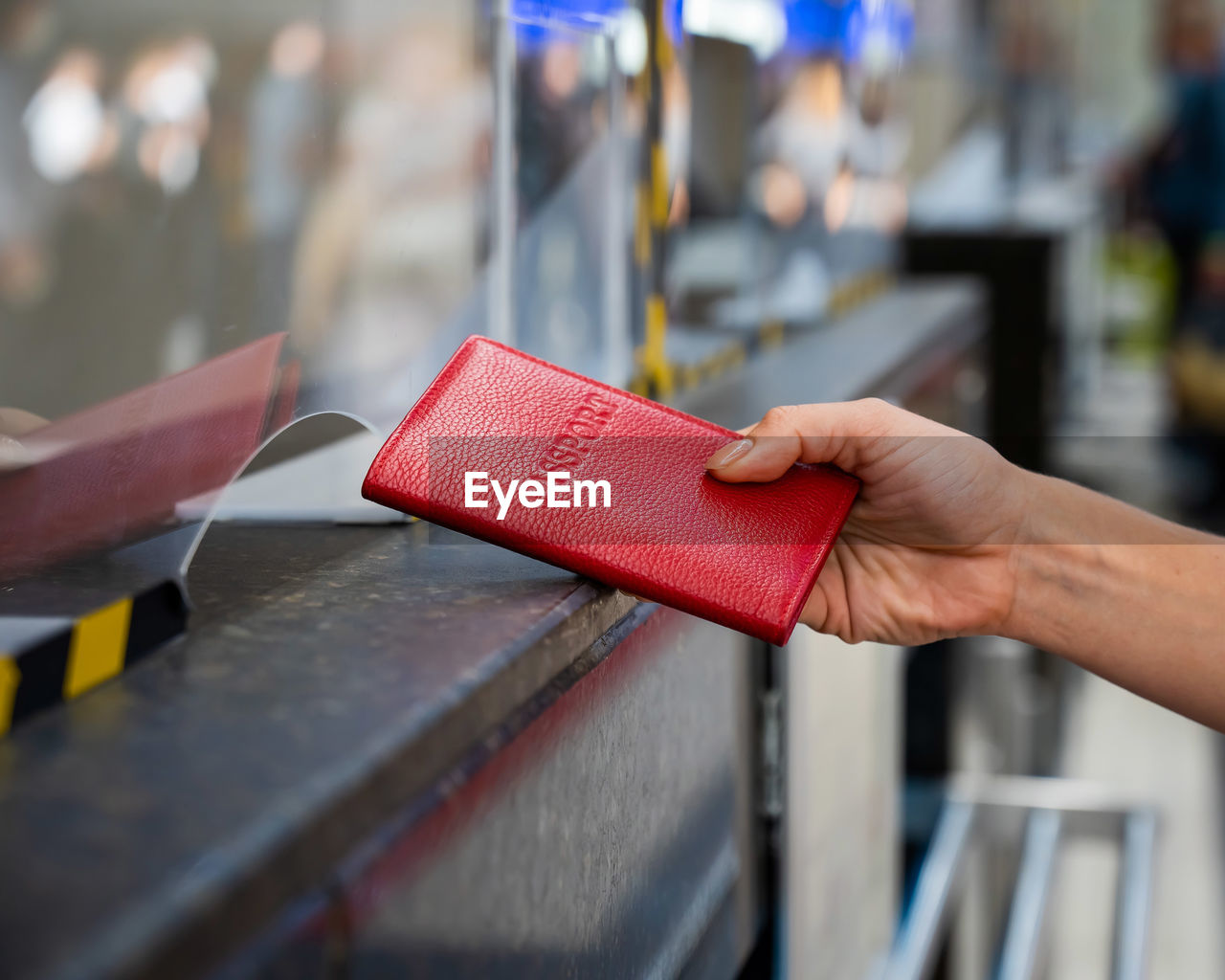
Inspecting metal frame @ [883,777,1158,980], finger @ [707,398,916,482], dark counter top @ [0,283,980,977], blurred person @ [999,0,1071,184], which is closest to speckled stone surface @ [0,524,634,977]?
dark counter top @ [0,283,980,977]

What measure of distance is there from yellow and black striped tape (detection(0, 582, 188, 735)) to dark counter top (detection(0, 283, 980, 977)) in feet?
0.03

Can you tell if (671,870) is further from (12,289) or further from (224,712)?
(12,289)

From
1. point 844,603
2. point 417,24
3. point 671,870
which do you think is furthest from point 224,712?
point 417,24

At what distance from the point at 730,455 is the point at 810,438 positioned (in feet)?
0.21

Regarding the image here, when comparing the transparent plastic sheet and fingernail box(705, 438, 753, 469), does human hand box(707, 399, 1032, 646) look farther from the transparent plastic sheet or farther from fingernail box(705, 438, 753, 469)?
the transparent plastic sheet

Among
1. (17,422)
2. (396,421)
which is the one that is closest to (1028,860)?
(396,421)

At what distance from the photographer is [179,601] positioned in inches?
27.2

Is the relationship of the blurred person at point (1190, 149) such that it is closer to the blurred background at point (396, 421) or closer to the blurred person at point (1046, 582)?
the blurred background at point (396, 421)

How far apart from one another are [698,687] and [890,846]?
0.74 meters

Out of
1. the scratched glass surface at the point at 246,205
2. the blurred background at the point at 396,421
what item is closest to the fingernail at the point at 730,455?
the blurred background at the point at 396,421

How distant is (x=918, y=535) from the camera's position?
0.99 meters

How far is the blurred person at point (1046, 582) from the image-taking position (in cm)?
98

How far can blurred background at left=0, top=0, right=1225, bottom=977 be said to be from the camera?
0.55 metres

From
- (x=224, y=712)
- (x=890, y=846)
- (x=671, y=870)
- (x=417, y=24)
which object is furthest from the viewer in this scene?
(x=890, y=846)
